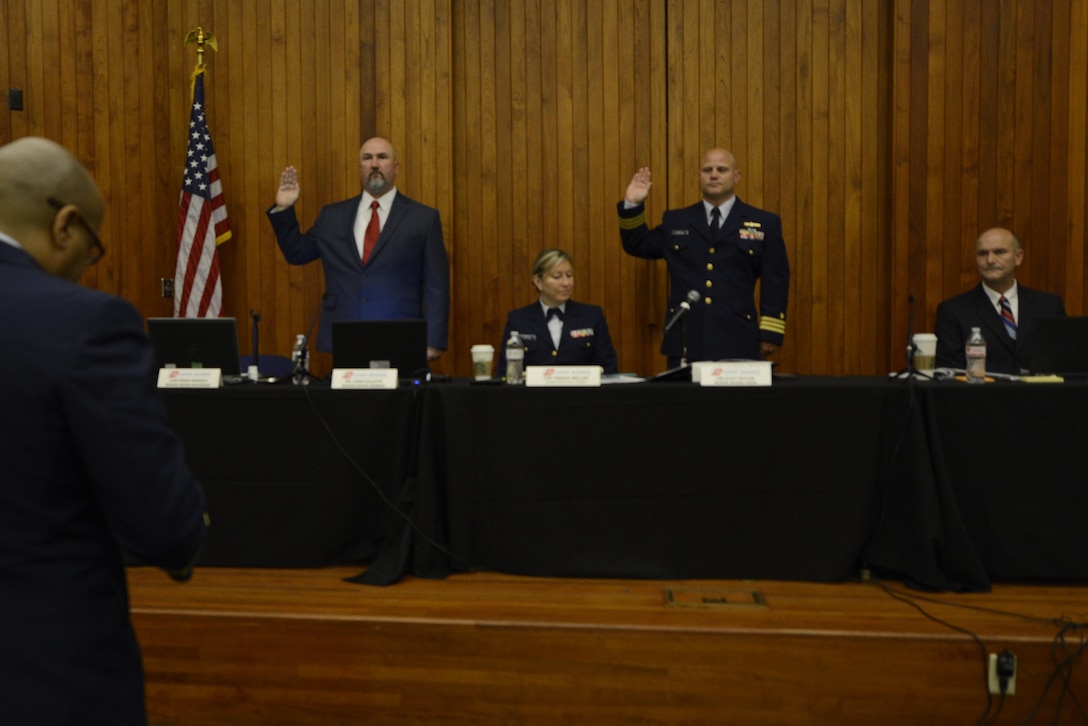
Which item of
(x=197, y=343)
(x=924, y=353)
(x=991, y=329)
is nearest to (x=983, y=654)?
(x=924, y=353)

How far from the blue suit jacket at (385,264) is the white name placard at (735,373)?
164 cm

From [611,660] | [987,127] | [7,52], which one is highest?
[7,52]

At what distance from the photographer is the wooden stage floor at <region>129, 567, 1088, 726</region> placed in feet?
7.61

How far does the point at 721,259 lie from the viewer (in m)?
4.21

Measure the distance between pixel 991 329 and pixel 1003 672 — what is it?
189cm

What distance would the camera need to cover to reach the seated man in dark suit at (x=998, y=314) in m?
3.77

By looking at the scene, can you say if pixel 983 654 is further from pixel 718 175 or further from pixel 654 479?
pixel 718 175

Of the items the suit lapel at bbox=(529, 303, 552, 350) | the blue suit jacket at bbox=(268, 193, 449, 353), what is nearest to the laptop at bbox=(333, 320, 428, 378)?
the suit lapel at bbox=(529, 303, 552, 350)

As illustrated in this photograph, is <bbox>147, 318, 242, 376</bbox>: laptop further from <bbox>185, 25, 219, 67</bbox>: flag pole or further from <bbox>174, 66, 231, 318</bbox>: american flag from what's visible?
<bbox>185, 25, 219, 67</bbox>: flag pole

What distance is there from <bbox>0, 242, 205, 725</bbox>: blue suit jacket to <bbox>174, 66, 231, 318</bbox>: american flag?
12.8ft

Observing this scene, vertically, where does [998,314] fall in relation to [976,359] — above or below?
above

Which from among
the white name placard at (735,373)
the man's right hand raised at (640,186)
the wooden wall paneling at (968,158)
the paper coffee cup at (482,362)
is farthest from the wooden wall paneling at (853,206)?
the paper coffee cup at (482,362)

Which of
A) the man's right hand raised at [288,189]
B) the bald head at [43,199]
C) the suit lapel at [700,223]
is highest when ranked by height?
the man's right hand raised at [288,189]

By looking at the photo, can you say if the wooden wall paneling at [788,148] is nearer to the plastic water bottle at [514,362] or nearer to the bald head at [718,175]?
the bald head at [718,175]
